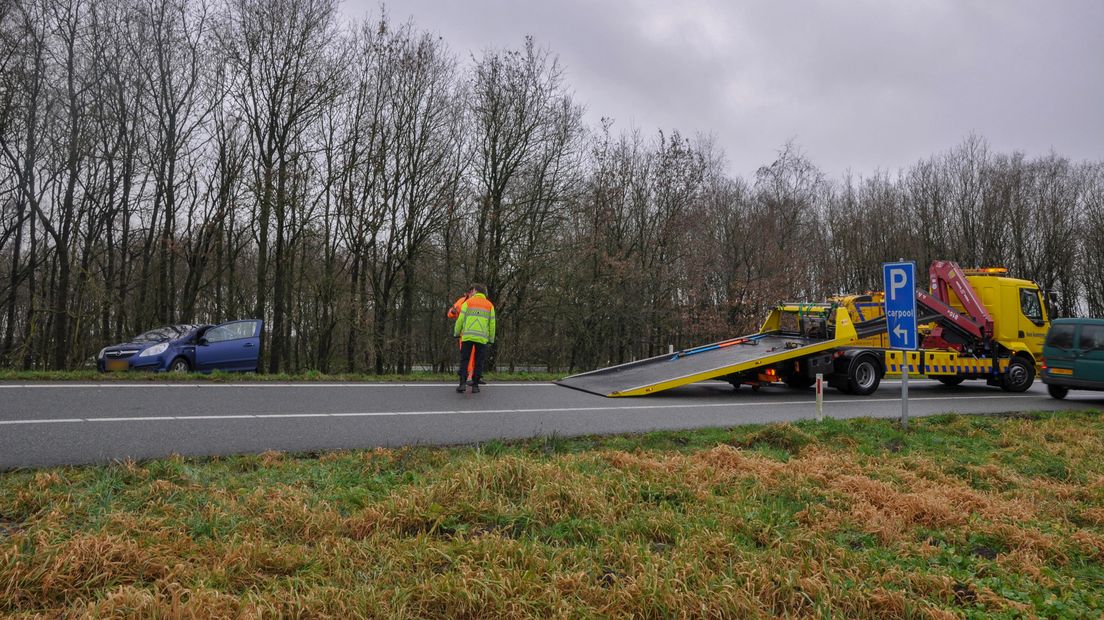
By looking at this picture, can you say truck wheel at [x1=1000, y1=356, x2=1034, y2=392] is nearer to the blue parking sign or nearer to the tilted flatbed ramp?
the tilted flatbed ramp

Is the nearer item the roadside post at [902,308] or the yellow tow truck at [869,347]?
the roadside post at [902,308]

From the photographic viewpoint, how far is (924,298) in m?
15.2

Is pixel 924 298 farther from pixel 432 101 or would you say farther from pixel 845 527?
pixel 432 101

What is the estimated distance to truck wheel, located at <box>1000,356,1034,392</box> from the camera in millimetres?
15500

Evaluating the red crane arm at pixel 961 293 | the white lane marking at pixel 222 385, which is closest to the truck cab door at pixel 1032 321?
the red crane arm at pixel 961 293

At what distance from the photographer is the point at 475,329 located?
1003 centimetres

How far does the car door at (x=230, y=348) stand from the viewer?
53.1ft

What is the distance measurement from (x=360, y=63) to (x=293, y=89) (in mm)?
2681

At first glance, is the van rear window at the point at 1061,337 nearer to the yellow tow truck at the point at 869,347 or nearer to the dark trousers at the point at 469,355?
the yellow tow truck at the point at 869,347

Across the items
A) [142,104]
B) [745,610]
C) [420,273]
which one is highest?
[142,104]

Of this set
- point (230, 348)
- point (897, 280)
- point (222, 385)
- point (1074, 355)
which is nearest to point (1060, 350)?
point (1074, 355)

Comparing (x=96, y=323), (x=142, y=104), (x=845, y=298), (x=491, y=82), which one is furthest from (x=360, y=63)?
(x=845, y=298)

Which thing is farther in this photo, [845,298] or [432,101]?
[432,101]

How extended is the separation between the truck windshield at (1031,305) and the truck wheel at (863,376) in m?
5.21
